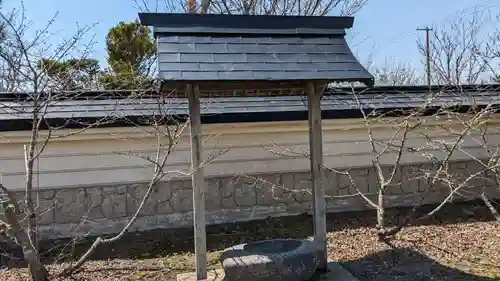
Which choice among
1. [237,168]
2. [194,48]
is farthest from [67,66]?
[237,168]

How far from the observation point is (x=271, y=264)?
431cm

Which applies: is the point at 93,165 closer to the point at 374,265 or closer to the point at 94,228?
the point at 94,228

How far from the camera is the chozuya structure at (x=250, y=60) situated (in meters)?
4.38

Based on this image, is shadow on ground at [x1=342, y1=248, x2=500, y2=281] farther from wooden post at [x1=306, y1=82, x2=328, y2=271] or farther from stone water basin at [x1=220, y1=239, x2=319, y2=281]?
stone water basin at [x1=220, y1=239, x2=319, y2=281]

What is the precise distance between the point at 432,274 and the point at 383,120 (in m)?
3.39

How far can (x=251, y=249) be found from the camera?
480 centimetres

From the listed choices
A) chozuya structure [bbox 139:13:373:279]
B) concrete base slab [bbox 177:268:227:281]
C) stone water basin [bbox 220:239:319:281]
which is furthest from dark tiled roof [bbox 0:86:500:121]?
stone water basin [bbox 220:239:319:281]

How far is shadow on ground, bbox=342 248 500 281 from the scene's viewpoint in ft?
16.0

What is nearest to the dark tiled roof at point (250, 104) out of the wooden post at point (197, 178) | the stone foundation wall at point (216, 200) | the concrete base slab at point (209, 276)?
the stone foundation wall at point (216, 200)

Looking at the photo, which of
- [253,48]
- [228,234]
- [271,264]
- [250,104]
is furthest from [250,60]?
[228,234]

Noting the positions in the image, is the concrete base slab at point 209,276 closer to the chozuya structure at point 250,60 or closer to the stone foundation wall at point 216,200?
the chozuya structure at point 250,60

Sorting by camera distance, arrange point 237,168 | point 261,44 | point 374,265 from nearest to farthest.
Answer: point 261,44, point 374,265, point 237,168

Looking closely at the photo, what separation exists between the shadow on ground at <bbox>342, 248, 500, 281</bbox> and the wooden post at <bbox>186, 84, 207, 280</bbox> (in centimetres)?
177

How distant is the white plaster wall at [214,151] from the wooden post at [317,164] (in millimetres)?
2409
